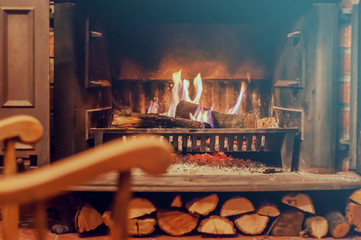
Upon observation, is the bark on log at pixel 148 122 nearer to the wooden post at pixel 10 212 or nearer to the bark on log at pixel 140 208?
the bark on log at pixel 140 208

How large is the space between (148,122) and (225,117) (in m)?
0.56

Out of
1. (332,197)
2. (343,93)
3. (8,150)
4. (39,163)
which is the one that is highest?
(343,93)

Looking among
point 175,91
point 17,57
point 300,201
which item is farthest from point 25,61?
point 300,201

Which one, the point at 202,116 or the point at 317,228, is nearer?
the point at 317,228

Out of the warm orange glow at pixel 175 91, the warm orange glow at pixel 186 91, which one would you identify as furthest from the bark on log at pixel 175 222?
the warm orange glow at pixel 186 91

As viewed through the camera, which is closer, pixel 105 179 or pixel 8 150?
pixel 8 150

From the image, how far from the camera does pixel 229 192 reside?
2730 mm

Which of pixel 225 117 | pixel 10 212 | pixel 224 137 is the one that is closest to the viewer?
pixel 10 212

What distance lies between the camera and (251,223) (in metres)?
2.64

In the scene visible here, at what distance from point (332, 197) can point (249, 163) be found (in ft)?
1.85

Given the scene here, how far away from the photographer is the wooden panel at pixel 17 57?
Result: 258 centimetres

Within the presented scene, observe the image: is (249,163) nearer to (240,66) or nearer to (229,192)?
(229,192)

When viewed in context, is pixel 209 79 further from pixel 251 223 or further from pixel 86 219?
pixel 86 219

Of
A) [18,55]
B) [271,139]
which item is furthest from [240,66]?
[18,55]
